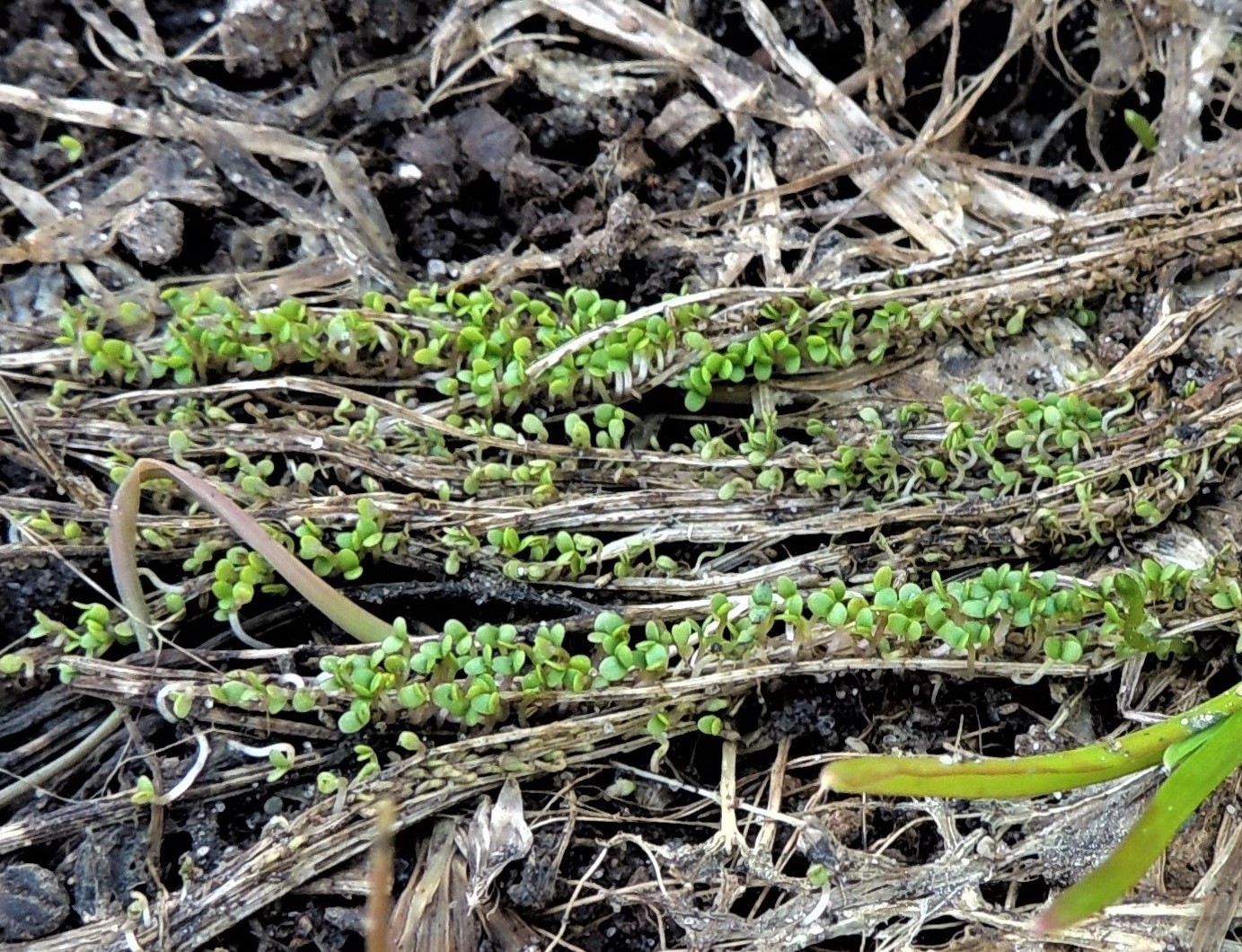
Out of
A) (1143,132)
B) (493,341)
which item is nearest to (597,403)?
(493,341)

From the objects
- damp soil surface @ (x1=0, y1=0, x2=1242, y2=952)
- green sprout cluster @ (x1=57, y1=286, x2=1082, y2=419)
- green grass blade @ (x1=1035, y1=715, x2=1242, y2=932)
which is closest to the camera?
green grass blade @ (x1=1035, y1=715, x2=1242, y2=932)

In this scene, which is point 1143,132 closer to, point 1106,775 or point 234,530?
point 1106,775

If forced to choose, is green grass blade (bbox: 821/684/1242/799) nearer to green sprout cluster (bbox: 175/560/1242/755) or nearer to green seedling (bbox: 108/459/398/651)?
green sprout cluster (bbox: 175/560/1242/755)

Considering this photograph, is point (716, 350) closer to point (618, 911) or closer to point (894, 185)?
point (894, 185)

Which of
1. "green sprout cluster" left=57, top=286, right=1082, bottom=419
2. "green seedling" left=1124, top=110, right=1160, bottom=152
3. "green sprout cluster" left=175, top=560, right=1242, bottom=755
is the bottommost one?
"green sprout cluster" left=175, top=560, right=1242, bottom=755

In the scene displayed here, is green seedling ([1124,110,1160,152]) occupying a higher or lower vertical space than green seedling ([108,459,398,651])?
higher

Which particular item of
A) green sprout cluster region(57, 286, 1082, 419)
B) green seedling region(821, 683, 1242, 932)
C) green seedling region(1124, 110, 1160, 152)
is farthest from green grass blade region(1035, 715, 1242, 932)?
green seedling region(1124, 110, 1160, 152)
